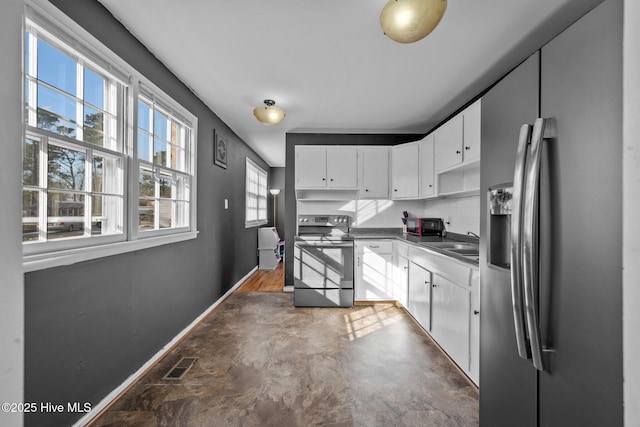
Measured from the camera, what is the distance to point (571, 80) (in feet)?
2.57

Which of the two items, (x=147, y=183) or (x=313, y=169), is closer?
(x=147, y=183)

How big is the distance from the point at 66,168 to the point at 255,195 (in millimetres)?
4036

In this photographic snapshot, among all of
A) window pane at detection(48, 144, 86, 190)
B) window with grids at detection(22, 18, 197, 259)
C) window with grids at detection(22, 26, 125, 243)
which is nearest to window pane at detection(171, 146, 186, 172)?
window with grids at detection(22, 18, 197, 259)

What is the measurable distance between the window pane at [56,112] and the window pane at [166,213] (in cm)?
93

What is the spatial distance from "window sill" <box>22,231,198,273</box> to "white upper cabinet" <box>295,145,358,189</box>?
6.55 feet

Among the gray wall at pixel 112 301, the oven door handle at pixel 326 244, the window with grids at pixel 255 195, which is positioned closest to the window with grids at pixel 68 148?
the gray wall at pixel 112 301

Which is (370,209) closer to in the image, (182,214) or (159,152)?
(182,214)

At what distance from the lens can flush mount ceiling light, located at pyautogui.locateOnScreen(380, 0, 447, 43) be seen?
4.19 feet

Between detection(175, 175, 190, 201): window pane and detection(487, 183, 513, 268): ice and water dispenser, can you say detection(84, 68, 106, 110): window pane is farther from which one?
detection(487, 183, 513, 268): ice and water dispenser

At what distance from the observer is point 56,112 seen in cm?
138

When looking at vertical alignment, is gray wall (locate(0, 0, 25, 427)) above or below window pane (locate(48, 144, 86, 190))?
below

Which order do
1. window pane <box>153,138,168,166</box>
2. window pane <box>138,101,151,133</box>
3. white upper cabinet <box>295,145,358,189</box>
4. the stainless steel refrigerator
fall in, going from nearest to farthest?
the stainless steel refrigerator < window pane <box>138,101,151,133</box> < window pane <box>153,138,168,166</box> < white upper cabinet <box>295,145,358,189</box>

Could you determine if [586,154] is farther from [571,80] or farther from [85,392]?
[85,392]

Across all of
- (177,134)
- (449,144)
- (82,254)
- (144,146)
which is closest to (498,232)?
(449,144)
